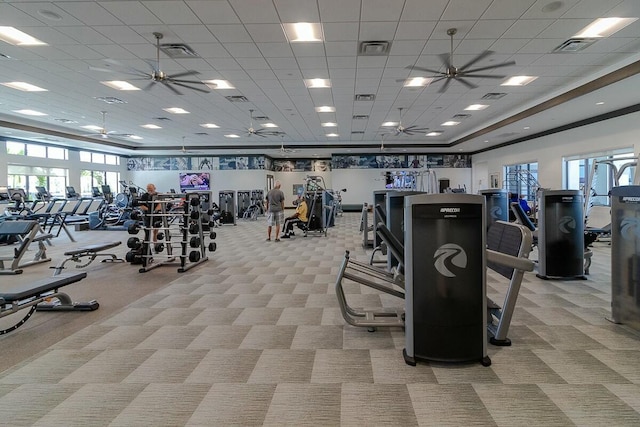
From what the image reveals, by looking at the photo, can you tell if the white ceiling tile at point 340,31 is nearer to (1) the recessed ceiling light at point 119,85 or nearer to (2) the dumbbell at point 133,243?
(2) the dumbbell at point 133,243

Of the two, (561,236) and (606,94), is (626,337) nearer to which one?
(561,236)

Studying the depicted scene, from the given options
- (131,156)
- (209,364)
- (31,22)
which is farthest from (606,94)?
(131,156)

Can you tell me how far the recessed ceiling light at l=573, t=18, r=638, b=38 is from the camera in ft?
16.2

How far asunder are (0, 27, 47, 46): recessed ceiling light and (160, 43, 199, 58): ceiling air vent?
1.95m

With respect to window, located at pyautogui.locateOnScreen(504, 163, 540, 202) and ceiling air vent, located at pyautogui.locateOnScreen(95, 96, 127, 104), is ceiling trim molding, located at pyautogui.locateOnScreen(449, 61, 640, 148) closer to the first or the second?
window, located at pyautogui.locateOnScreen(504, 163, 540, 202)

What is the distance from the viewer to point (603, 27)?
16.9ft

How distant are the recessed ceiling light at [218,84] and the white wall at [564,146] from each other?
10.5 metres

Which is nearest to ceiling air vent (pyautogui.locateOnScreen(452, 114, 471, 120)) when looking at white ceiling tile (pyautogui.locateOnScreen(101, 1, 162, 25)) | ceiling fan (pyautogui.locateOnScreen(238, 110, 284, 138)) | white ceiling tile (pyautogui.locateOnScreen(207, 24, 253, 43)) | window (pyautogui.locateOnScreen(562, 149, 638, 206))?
window (pyautogui.locateOnScreen(562, 149, 638, 206))

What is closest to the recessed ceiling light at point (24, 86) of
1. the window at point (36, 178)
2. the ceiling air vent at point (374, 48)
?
the window at point (36, 178)

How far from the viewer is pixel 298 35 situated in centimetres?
541

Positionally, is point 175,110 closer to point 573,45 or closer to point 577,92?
point 573,45

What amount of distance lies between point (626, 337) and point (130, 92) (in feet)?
33.8

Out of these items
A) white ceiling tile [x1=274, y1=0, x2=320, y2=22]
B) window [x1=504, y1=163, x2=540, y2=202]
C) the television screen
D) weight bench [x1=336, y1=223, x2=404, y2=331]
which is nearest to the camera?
weight bench [x1=336, y1=223, x2=404, y2=331]

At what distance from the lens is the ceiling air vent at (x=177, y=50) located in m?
5.76
